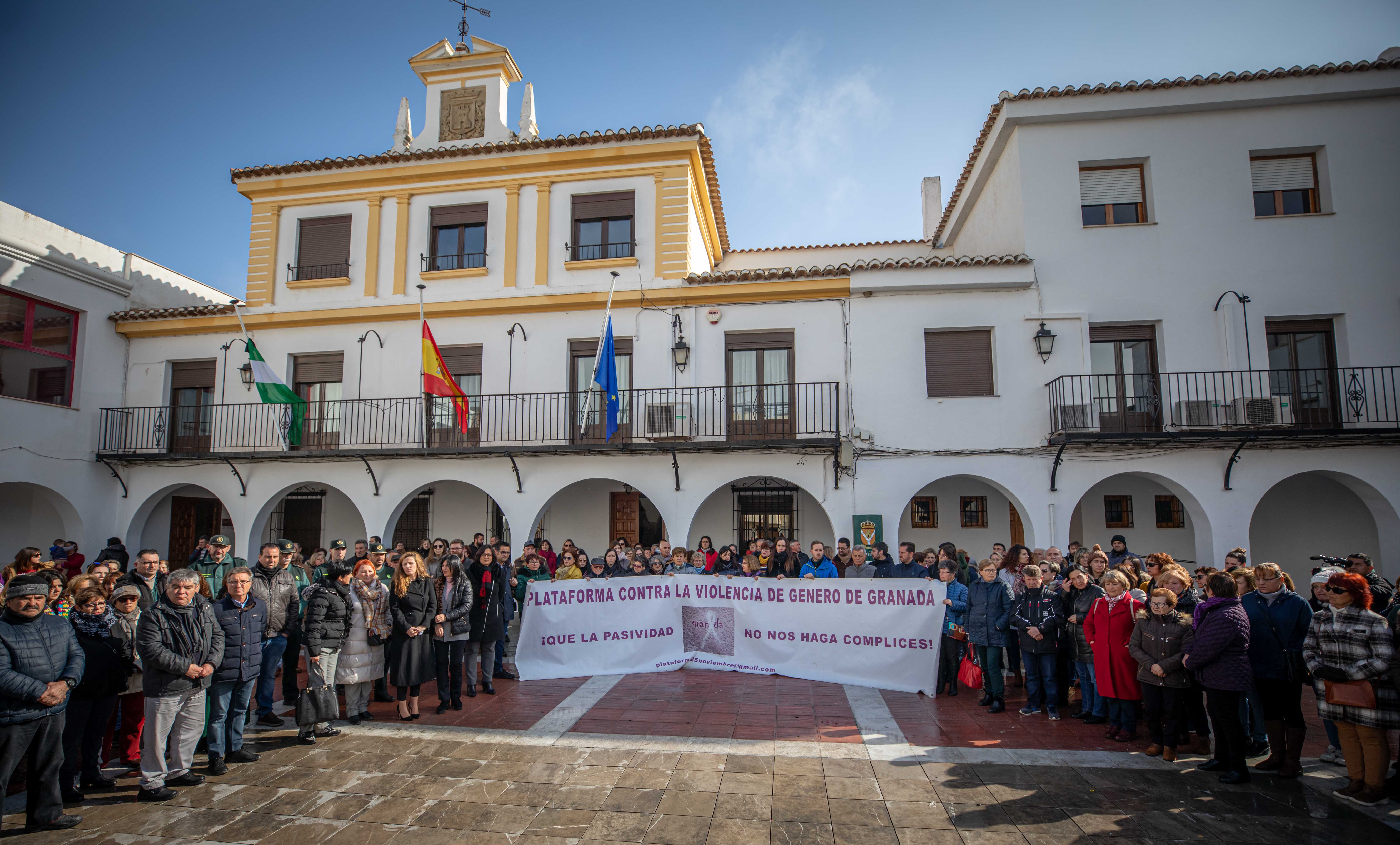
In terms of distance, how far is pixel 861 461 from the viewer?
11.9 m

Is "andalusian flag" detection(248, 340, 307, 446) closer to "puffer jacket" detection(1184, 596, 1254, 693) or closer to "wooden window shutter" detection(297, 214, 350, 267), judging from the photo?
"wooden window shutter" detection(297, 214, 350, 267)

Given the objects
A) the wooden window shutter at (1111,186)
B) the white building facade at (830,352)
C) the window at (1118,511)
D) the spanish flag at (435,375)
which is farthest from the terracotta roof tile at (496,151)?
the window at (1118,511)

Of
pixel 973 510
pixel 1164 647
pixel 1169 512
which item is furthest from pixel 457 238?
pixel 1169 512

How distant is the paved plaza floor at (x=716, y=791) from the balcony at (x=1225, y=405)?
21.5 feet

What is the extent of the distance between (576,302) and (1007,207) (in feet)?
28.1

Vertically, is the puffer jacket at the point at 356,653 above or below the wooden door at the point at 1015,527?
below

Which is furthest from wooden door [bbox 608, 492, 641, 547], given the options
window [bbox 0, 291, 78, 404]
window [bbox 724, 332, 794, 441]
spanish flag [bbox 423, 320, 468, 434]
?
window [bbox 0, 291, 78, 404]

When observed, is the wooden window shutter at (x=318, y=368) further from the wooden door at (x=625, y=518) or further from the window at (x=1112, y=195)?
the window at (x=1112, y=195)

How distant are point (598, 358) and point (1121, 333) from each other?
9.39 m

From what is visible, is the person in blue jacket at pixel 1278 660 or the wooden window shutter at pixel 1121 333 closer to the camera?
the person in blue jacket at pixel 1278 660

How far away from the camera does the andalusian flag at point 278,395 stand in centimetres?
1249

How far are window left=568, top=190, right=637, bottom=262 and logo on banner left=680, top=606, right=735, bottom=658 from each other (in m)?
7.70

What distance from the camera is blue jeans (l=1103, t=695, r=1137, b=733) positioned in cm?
605

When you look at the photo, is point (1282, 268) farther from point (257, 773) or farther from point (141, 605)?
point (141, 605)
